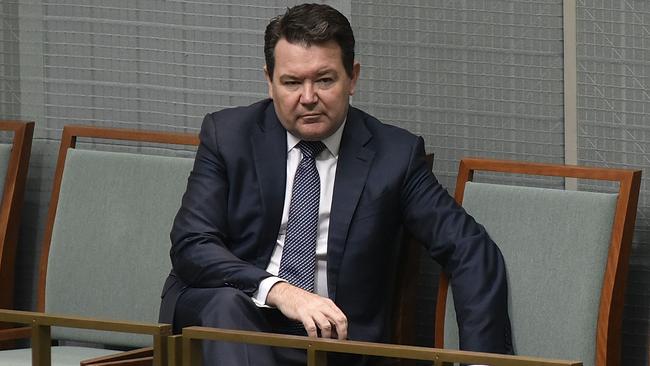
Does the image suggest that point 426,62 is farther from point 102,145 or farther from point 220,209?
point 102,145

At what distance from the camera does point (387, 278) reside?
3.54 m

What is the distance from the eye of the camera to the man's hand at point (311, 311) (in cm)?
309

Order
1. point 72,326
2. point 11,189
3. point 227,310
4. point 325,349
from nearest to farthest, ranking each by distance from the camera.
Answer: point 325,349 < point 72,326 < point 227,310 < point 11,189

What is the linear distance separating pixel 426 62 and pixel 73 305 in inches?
48.6

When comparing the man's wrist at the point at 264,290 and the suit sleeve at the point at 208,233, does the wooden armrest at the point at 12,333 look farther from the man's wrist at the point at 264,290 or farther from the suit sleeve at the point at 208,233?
the man's wrist at the point at 264,290

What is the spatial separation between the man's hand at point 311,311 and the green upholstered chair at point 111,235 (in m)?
0.78

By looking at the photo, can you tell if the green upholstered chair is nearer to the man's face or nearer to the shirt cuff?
the man's face

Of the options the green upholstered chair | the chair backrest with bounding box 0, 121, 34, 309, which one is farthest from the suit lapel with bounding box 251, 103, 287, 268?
the chair backrest with bounding box 0, 121, 34, 309

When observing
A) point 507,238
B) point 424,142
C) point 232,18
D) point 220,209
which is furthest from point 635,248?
point 232,18

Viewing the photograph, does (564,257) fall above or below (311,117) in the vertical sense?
below

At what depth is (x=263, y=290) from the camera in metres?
3.26

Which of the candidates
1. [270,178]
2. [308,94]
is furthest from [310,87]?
[270,178]

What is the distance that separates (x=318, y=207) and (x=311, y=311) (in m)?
0.43

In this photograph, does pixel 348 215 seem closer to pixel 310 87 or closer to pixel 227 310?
pixel 310 87
